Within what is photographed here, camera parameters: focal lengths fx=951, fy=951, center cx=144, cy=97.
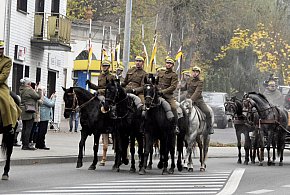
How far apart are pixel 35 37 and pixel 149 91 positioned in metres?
21.3

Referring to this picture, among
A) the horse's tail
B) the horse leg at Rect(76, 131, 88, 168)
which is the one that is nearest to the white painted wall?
the horse leg at Rect(76, 131, 88, 168)

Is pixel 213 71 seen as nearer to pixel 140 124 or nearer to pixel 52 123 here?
pixel 52 123

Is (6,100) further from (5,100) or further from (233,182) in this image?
(233,182)

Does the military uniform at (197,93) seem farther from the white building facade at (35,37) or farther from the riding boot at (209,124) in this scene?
the white building facade at (35,37)

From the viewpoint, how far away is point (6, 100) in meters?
17.8

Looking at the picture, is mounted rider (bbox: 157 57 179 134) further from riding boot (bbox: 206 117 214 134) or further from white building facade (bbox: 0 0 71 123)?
white building facade (bbox: 0 0 71 123)

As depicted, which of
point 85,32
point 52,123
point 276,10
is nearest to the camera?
point 52,123

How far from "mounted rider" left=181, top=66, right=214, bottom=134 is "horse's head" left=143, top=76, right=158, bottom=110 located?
8.68 ft

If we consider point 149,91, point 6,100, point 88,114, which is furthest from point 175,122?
point 6,100

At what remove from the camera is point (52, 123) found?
4212cm

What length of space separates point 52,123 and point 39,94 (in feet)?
45.2

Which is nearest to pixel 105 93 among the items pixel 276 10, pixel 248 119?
pixel 248 119

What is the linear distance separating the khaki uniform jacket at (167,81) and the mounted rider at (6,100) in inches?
192

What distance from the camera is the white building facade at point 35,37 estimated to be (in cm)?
3847
